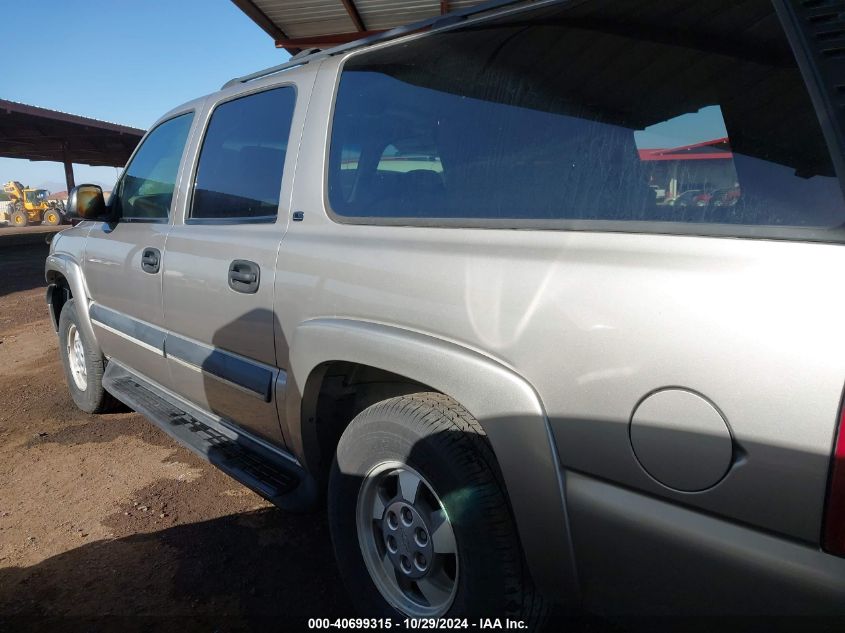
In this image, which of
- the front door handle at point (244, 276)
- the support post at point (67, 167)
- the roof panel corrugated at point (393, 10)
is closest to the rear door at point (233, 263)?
the front door handle at point (244, 276)

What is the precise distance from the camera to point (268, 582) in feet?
8.12

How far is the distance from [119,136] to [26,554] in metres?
24.9

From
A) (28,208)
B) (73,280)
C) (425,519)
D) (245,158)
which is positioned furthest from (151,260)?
(28,208)

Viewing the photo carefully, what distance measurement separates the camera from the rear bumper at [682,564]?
1.11 m

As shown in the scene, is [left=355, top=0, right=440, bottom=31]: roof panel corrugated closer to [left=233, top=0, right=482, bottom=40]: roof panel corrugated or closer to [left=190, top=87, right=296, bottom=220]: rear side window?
[left=233, top=0, right=482, bottom=40]: roof panel corrugated

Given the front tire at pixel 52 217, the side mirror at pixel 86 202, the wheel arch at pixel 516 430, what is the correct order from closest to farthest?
1. the wheel arch at pixel 516 430
2. the side mirror at pixel 86 202
3. the front tire at pixel 52 217

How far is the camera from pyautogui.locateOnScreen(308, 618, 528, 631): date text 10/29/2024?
5.44 ft

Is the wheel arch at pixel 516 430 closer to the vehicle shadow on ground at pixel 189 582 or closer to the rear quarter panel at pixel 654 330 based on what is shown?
the rear quarter panel at pixel 654 330

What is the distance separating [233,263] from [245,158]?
1.89ft

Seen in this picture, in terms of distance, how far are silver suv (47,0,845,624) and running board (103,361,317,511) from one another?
0.07 feet

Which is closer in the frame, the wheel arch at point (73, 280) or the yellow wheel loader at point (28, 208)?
the wheel arch at point (73, 280)

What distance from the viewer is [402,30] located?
2.06m

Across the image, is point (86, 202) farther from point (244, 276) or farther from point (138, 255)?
point (244, 276)

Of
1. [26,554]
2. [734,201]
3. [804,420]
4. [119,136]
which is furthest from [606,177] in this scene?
[119,136]
